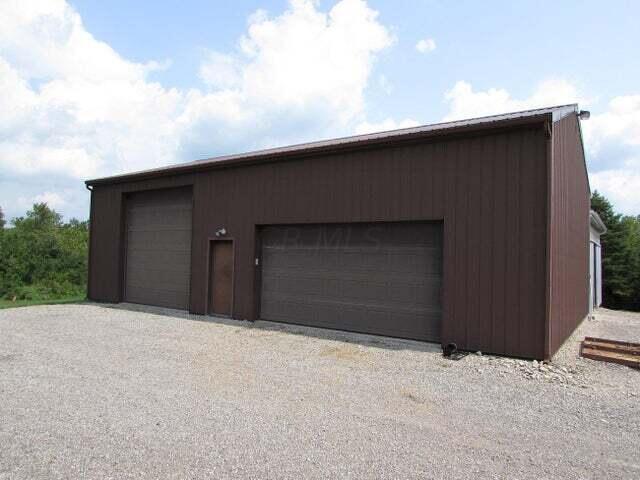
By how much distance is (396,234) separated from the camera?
26.3 feet

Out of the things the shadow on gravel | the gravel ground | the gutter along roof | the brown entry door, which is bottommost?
the gravel ground

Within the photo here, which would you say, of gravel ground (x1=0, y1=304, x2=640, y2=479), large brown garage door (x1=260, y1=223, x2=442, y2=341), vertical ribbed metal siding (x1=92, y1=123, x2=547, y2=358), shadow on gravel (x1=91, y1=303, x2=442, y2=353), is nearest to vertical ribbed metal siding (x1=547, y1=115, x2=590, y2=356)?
vertical ribbed metal siding (x1=92, y1=123, x2=547, y2=358)

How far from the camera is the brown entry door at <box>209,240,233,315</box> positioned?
10219 mm

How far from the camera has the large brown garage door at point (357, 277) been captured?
7.70m

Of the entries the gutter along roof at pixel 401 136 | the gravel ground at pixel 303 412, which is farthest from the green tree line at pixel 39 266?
the gravel ground at pixel 303 412

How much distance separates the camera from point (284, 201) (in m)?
9.23

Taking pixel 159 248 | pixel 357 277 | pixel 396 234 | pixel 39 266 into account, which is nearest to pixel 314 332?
pixel 357 277

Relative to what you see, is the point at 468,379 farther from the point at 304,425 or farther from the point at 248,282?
the point at 248,282

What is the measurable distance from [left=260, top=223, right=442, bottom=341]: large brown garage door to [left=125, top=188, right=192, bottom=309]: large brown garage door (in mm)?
2699

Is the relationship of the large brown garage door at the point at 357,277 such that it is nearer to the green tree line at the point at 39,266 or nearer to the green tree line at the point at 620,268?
the green tree line at the point at 39,266

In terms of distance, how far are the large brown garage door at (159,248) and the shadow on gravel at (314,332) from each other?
2.01 ft

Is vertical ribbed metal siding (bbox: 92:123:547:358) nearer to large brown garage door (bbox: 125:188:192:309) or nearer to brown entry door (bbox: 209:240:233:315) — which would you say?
brown entry door (bbox: 209:240:233:315)

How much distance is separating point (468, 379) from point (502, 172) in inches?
126

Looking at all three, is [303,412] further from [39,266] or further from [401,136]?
[39,266]
